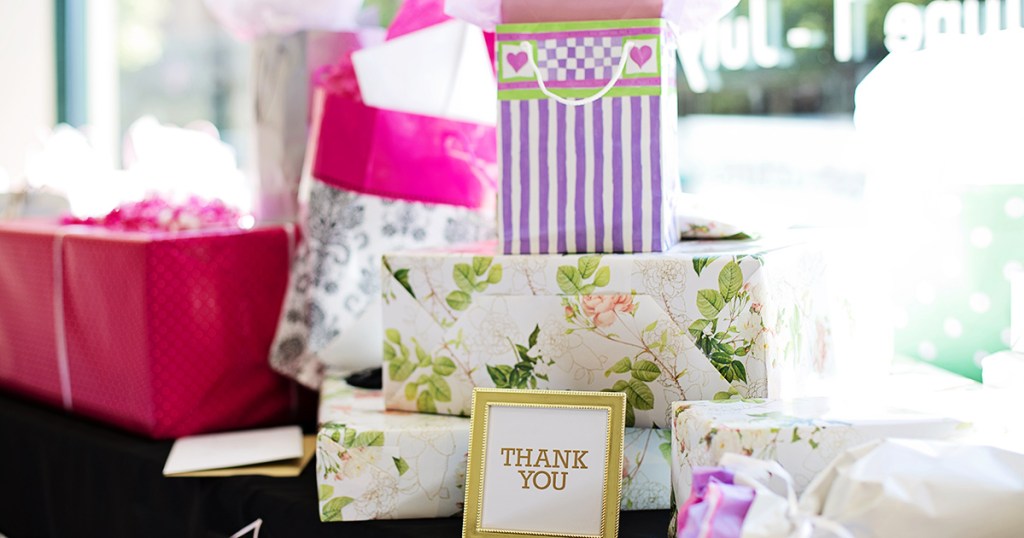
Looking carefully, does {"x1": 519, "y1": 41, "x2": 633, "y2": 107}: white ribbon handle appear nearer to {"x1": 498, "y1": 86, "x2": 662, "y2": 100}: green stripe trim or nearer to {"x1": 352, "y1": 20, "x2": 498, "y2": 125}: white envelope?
{"x1": 498, "y1": 86, "x2": 662, "y2": 100}: green stripe trim

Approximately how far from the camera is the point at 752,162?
1.61 metres

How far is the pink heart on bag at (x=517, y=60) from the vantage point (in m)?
0.99

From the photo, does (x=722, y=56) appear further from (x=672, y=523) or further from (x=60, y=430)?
(x=60, y=430)

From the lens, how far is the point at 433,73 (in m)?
1.24

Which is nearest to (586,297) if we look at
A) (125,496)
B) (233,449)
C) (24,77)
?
(233,449)

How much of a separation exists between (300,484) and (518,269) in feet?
1.16

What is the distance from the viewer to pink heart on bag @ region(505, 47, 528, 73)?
0.99 metres

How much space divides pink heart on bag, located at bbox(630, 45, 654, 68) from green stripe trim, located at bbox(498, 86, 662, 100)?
0.08ft

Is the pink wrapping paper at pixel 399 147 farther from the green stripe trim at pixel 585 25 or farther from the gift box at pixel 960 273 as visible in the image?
the gift box at pixel 960 273

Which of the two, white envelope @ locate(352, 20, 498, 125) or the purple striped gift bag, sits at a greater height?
white envelope @ locate(352, 20, 498, 125)

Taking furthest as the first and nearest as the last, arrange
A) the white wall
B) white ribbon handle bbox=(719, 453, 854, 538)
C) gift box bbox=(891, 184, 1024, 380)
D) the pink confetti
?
the white wall < the pink confetti < gift box bbox=(891, 184, 1024, 380) < white ribbon handle bbox=(719, 453, 854, 538)

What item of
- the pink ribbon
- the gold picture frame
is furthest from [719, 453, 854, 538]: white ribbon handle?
the pink ribbon

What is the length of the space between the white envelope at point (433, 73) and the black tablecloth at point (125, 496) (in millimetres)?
469

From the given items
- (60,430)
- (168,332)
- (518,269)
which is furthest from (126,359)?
(518,269)
